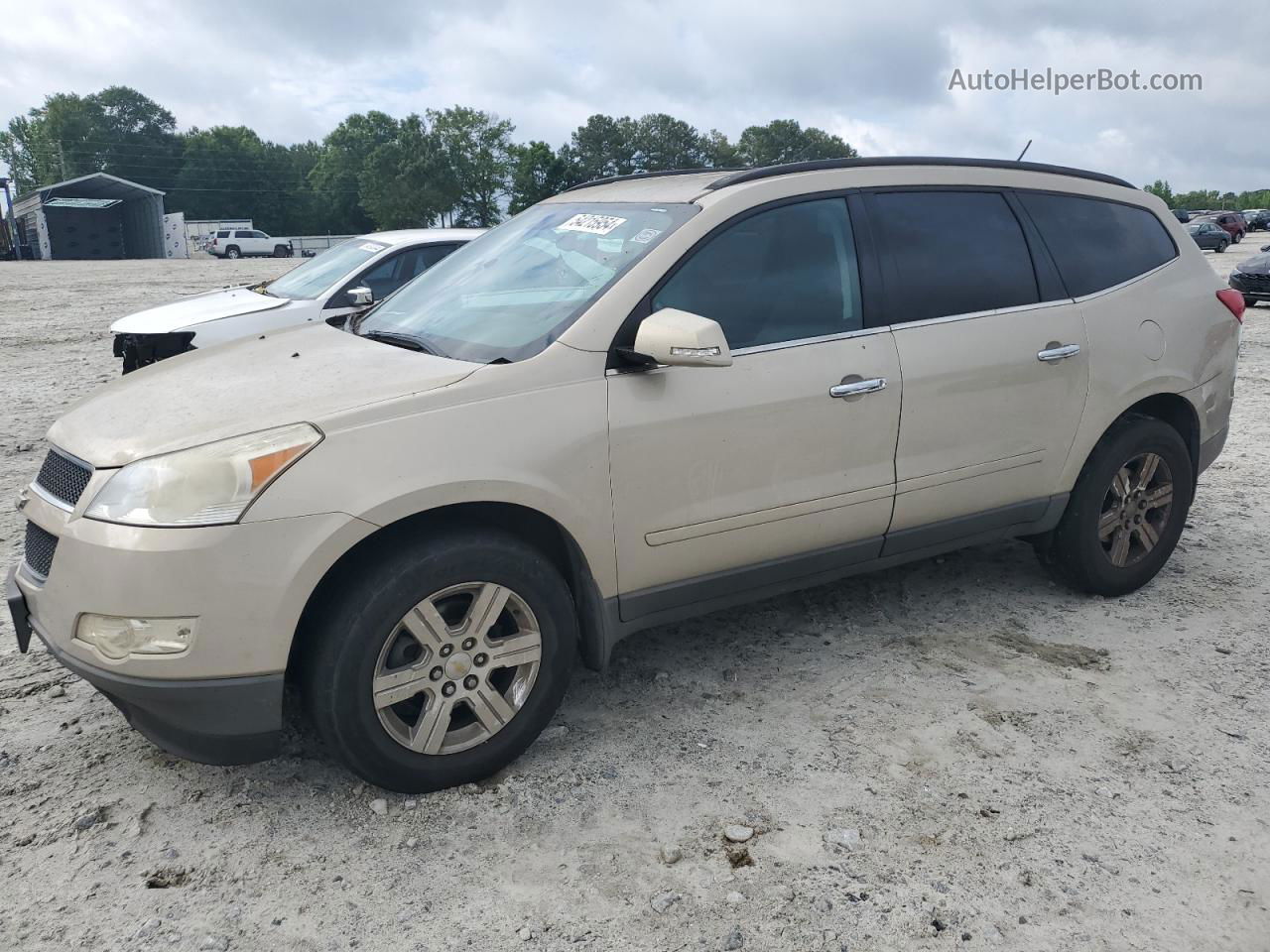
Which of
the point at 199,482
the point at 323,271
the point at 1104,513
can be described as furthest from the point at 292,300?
the point at 1104,513

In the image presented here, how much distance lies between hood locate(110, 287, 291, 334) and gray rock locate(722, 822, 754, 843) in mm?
6272

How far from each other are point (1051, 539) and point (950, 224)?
1.46 metres

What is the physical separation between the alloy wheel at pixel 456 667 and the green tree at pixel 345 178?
89.8m

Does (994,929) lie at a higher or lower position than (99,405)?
lower

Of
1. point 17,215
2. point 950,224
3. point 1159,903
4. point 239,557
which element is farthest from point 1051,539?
point 17,215

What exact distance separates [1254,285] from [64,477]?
19.4 meters

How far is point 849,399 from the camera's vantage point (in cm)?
355

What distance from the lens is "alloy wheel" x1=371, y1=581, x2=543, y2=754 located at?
114 inches

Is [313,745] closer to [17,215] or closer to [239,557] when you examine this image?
[239,557]

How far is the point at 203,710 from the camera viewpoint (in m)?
2.72

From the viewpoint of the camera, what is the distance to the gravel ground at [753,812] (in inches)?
101

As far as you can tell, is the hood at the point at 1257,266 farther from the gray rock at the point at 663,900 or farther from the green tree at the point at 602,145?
the green tree at the point at 602,145

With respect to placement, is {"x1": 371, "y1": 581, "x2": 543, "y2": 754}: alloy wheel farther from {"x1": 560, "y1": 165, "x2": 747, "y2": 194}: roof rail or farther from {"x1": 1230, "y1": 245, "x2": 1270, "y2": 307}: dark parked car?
{"x1": 1230, "y1": 245, "x2": 1270, "y2": 307}: dark parked car

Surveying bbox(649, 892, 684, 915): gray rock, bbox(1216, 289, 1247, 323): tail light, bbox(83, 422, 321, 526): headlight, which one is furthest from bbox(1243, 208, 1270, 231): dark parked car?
bbox(83, 422, 321, 526): headlight
